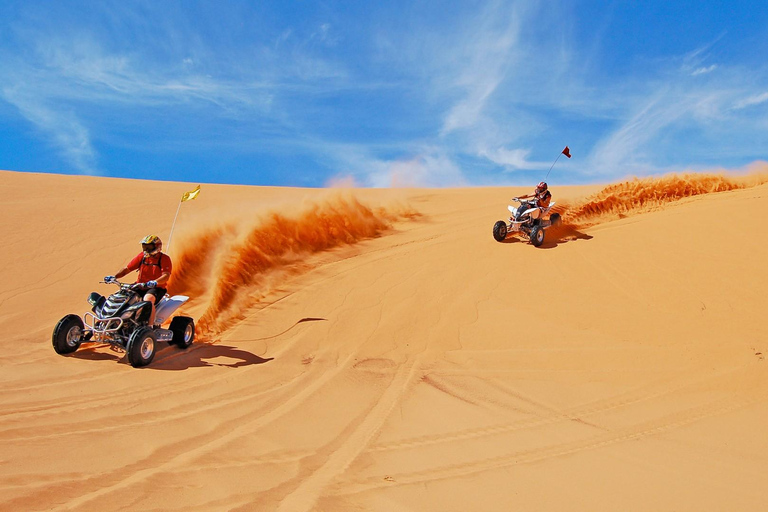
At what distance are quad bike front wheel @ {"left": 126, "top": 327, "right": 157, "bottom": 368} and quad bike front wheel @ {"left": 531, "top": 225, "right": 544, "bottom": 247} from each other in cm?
802

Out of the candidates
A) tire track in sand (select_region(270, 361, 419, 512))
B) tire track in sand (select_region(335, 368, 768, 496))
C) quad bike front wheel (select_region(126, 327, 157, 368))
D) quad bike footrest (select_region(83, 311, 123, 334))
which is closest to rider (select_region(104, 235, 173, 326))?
quad bike footrest (select_region(83, 311, 123, 334))

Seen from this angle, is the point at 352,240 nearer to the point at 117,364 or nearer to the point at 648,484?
the point at 117,364

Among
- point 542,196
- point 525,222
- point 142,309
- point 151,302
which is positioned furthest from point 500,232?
point 142,309

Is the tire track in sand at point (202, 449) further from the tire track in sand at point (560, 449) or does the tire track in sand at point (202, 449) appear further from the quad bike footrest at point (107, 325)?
the quad bike footrest at point (107, 325)

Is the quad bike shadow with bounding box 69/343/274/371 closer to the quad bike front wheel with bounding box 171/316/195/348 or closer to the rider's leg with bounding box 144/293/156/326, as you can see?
the quad bike front wheel with bounding box 171/316/195/348

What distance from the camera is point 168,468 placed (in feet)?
11.6

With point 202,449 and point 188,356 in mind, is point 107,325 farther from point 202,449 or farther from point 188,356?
point 202,449

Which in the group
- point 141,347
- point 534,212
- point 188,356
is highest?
point 534,212

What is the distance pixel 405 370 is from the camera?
6.67 meters

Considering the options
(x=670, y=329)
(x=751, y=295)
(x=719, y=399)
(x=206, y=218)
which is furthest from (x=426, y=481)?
(x=206, y=218)

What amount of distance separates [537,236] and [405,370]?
6009 millimetres

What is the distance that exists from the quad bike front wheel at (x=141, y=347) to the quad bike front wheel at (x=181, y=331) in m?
0.56

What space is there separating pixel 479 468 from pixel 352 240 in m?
8.96

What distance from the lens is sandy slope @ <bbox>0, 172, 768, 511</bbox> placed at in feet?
11.8
